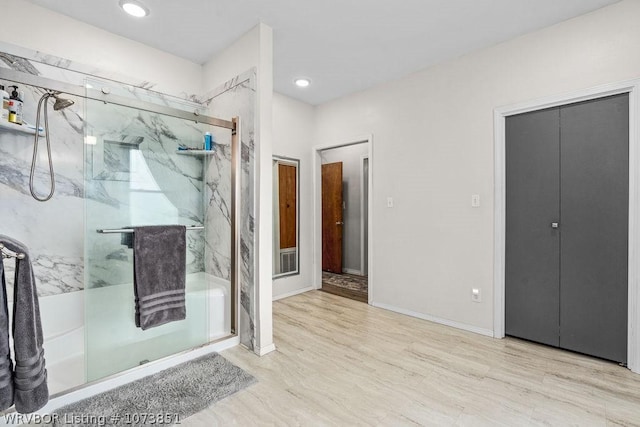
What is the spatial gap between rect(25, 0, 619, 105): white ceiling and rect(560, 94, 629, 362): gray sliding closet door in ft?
2.79

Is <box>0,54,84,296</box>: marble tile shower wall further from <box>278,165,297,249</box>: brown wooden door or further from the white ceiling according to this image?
<box>278,165,297,249</box>: brown wooden door

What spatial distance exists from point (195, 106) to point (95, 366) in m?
2.29

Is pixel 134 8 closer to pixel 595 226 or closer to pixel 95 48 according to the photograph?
pixel 95 48

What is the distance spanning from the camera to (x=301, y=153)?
4098 mm

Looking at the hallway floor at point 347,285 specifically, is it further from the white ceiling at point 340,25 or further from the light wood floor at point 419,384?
the white ceiling at point 340,25

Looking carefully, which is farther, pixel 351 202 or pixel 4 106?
pixel 351 202

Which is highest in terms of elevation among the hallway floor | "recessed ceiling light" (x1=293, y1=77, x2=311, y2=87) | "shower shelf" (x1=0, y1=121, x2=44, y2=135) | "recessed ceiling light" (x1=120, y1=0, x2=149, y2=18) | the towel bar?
"recessed ceiling light" (x1=120, y1=0, x2=149, y2=18)

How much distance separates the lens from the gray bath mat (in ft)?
5.32

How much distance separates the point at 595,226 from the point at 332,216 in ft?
11.7

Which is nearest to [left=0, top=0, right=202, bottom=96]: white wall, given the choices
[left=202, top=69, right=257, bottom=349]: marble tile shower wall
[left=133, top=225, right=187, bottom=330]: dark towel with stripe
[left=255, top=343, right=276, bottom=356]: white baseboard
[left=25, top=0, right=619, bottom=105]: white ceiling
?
[left=25, top=0, right=619, bottom=105]: white ceiling

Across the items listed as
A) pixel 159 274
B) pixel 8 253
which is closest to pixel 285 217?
pixel 159 274

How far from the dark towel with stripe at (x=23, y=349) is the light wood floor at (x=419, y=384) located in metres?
0.72

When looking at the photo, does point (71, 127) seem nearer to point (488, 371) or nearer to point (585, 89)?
point (488, 371)

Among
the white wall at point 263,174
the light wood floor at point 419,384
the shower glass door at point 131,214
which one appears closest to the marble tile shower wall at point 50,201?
the shower glass door at point 131,214
